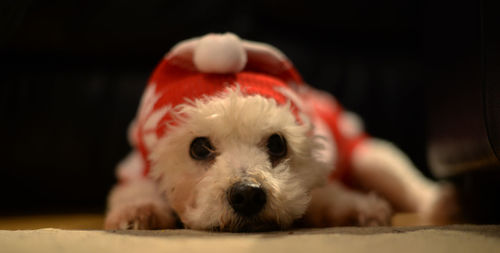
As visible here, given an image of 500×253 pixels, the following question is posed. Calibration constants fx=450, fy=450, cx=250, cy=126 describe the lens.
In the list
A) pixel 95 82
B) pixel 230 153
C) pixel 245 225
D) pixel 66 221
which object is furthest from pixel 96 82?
pixel 245 225

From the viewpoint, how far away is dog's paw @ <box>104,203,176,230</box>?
3.08 feet

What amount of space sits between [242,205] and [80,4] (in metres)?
0.99

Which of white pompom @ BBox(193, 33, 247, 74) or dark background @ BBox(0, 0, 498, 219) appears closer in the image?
white pompom @ BBox(193, 33, 247, 74)

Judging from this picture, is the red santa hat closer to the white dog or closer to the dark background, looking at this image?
the white dog

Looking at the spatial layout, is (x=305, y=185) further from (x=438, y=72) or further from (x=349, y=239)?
(x=438, y=72)

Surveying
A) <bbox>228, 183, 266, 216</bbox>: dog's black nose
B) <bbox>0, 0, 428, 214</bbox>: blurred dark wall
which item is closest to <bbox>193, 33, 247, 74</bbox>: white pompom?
<bbox>228, 183, 266, 216</bbox>: dog's black nose

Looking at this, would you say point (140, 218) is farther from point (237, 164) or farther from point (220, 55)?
point (220, 55)

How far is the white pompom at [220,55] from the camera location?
3.16 ft

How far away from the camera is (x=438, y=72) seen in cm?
105

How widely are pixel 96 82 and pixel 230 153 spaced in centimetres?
86

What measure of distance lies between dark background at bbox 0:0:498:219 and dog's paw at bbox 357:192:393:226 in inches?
17.3

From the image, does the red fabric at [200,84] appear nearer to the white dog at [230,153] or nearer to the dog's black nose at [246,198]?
the white dog at [230,153]

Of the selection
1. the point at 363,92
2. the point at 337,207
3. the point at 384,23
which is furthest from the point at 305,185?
the point at 384,23

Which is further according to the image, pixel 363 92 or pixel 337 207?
A: pixel 363 92
